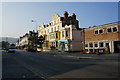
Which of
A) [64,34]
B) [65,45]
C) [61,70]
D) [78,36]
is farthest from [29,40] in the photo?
[61,70]

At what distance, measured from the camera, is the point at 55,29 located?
52531 mm

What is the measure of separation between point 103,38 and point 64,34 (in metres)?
17.0

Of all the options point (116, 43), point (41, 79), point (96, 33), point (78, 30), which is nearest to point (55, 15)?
point (78, 30)

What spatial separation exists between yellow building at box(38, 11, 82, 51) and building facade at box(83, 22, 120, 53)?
6.88m

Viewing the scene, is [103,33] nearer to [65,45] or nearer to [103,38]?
[103,38]

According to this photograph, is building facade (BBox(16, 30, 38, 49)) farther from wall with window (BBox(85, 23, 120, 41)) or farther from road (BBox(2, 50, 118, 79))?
road (BBox(2, 50, 118, 79))

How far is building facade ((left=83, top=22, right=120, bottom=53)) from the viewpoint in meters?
28.2

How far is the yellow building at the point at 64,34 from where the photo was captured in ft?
141

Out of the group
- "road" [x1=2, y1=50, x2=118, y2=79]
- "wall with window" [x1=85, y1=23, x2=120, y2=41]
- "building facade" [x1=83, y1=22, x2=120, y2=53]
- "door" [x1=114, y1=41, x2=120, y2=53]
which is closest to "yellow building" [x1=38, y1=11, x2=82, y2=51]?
"building facade" [x1=83, y1=22, x2=120, y2=53]

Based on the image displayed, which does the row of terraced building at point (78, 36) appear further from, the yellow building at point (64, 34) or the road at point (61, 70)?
the road at point (61, 70)

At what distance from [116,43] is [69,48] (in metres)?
17.1

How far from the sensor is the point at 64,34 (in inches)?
1791

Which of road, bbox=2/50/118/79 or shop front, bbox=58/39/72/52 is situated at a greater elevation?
shop front, bbox=58/39/72/52

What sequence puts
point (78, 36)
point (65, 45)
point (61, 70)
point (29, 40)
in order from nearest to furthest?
point (61, 70), point (78, 36), point (65, 45), point (29, 40)
